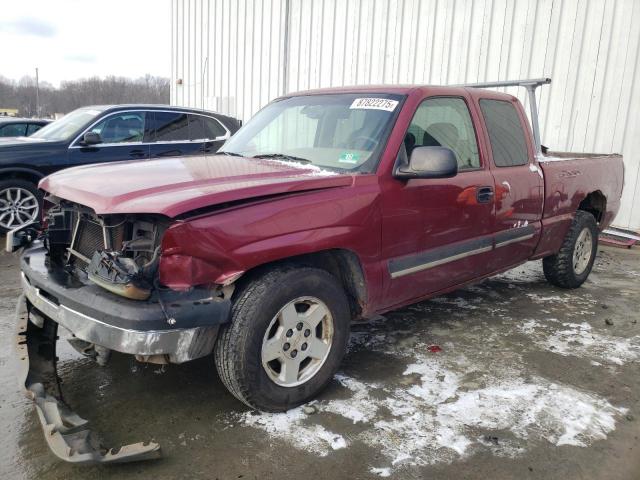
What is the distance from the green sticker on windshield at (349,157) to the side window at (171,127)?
4872 millimetres

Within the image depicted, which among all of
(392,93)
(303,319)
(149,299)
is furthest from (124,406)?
(392,93)

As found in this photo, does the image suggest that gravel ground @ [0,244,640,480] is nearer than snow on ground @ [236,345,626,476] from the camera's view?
Yes

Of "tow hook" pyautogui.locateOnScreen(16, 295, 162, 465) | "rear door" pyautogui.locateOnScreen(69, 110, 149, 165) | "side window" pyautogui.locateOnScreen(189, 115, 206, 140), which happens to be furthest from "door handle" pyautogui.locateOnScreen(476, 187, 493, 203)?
"side window" pyautogui.locateOnScreen(189, 115, 206, 140)

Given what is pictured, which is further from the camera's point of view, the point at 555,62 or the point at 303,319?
the point at 555,62

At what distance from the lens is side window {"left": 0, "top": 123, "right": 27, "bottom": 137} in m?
10.9

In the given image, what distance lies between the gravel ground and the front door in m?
0.54

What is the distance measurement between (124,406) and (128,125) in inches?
205

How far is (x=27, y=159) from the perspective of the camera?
6.57 metres

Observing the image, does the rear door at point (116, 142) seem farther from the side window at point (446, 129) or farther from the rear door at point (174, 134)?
the side window at point (446, 129)

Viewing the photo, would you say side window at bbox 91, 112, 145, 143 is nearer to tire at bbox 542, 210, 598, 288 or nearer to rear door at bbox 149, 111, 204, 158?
rear door at bbox 149, 111, 204, 158

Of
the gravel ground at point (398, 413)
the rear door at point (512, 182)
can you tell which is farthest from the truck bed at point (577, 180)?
the gravel ground at point (398, 413)

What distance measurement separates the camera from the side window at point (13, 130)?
10.9 metres

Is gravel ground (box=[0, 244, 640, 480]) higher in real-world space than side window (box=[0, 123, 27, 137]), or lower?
lower

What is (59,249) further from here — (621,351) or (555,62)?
(555,62)
